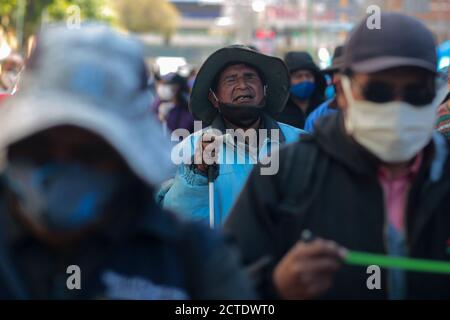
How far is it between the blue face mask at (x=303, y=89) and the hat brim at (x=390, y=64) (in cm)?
607

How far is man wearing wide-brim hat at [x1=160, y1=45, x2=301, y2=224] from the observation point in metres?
5.30

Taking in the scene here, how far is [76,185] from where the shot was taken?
2158 mm

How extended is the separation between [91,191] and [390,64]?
108cm

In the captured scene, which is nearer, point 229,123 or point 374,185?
point 374,185

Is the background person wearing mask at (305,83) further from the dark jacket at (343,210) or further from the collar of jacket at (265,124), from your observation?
the dark jacket at (343,210)

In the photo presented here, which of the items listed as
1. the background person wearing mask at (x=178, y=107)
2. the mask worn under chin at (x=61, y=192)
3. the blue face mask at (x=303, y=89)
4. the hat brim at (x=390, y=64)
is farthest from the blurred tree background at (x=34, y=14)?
the mask worn under chin at (x=61, y=192)

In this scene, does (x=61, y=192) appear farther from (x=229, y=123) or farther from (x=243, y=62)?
(x=243, y=62)

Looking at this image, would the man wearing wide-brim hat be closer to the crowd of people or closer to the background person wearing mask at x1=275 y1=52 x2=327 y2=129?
the crowd of people

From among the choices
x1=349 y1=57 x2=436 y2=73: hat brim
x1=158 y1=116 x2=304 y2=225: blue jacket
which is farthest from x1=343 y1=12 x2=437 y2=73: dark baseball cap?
x1=158 y1=116 x2=304 y2=225: blue jacket

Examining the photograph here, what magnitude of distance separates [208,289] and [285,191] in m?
0.64

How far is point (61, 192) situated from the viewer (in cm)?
213

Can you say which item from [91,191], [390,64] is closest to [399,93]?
[390,64]
